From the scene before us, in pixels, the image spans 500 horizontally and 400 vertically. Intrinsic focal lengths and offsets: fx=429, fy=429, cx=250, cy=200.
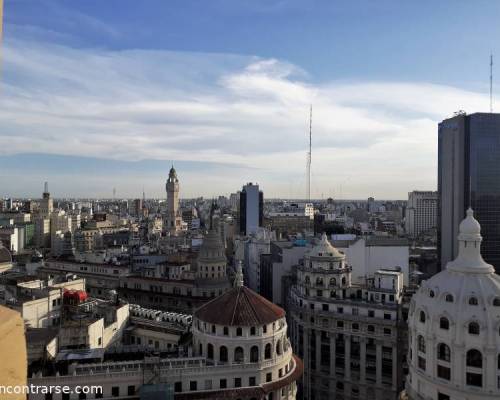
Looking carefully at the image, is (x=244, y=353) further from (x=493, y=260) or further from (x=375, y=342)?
(x=493, y=260)

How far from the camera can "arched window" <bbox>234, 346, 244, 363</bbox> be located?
43.0 metres

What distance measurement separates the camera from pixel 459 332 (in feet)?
113

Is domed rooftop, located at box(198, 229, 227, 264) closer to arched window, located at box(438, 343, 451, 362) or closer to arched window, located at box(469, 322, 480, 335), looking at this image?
arched window, located at box(438, 343, 451, 362)

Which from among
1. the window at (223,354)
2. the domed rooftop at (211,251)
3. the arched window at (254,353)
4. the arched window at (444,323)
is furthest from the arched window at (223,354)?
the domed rooftop at (211,251)

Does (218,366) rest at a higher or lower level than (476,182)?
lower

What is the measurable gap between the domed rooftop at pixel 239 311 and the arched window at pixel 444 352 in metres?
16.3

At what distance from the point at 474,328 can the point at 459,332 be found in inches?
46.2

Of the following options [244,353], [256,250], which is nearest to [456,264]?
[244,353]

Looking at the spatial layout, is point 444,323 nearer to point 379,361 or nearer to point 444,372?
point 444,372

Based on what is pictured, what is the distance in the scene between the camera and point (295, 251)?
280 ft

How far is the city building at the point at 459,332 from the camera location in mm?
33531

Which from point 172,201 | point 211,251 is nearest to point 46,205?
point 172,201

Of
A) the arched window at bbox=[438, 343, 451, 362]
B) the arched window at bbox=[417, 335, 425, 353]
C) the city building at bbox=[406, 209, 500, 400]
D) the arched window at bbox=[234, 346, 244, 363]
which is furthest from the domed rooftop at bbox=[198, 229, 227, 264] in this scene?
the arched window at bbox=[438, 343, 451, 362]

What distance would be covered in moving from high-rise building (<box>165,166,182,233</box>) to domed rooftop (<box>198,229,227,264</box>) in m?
84.7
